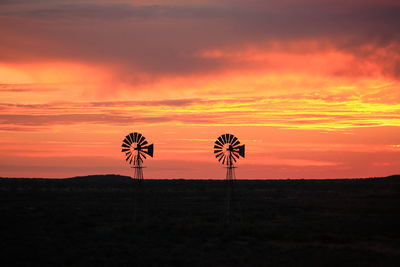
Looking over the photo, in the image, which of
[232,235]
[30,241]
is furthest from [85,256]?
[232,235]

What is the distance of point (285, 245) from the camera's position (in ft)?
92.2

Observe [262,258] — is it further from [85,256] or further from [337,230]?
[337,230]

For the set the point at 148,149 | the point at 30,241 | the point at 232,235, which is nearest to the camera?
the point at 30,241

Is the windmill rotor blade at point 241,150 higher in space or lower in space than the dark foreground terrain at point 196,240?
higher

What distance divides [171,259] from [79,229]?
1170 cm

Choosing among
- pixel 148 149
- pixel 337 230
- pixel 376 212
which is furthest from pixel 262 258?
pixel 376 212

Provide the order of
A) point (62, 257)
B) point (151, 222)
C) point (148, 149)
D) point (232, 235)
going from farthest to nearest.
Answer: point (148, 149)
point (151, 222)
point (232, 235)
point (62, 257)

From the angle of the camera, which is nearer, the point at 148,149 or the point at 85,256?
the point at 85,256

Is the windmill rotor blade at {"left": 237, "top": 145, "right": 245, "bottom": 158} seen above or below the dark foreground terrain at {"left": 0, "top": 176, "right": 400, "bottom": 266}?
above

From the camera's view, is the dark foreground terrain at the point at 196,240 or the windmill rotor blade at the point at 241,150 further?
the windmill rotor blade at the point at 241,150

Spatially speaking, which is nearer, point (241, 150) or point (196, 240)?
point (196, 240)

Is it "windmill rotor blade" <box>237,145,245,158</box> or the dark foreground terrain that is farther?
"windmill rotor blade" <box>237,145,245,158</box>

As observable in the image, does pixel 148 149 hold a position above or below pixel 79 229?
above

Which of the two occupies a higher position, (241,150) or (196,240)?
(241,150)
